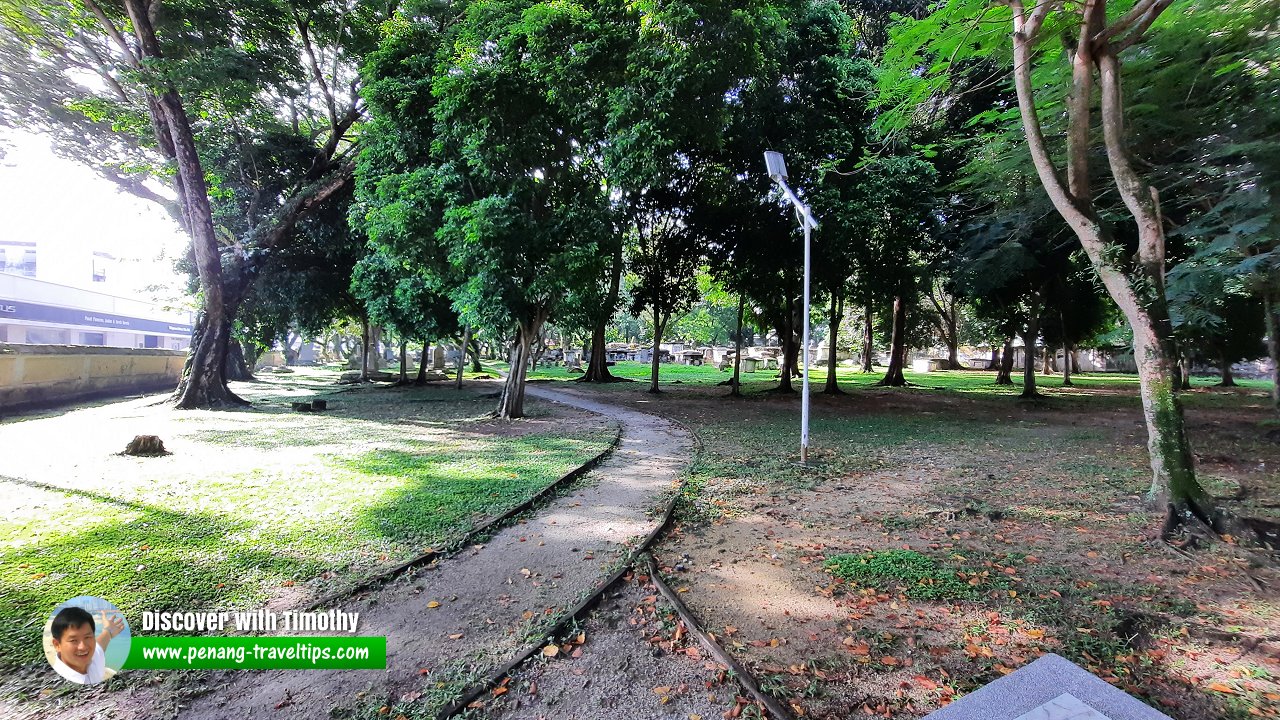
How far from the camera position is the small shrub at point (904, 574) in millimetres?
3445

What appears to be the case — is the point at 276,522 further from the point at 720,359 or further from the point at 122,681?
the point at 720,359

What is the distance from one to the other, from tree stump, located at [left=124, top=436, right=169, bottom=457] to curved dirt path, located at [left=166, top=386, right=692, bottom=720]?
606 cm

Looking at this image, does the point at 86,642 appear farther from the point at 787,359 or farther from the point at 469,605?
the point at 787,359

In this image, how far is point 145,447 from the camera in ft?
23.6

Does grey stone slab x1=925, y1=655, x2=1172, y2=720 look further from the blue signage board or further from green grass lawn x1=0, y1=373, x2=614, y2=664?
the blue signage board

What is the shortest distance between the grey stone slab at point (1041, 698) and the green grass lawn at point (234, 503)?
3.57m

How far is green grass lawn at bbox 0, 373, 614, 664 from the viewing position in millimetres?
3340

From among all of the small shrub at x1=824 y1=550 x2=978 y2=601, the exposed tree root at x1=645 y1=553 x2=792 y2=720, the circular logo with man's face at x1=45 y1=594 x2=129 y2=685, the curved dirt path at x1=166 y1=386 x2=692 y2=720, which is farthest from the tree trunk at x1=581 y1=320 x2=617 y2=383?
the circular logo with man's face at x1=45 y1=594 x2=129 y2=685

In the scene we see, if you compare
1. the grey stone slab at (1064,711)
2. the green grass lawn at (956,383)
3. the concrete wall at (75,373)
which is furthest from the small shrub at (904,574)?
the concrete wall at (75,373)

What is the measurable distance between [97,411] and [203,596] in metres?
13.3

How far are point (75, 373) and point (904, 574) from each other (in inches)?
787

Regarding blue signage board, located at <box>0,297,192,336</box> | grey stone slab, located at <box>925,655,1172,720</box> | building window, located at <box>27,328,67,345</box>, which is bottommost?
grey stone slab, located at <box>925,655,1172,720</box>

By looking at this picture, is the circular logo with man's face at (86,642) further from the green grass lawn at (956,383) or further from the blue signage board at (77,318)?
the blue signage board at (77,318)

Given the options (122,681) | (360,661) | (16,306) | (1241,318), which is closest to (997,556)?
(360,661)
